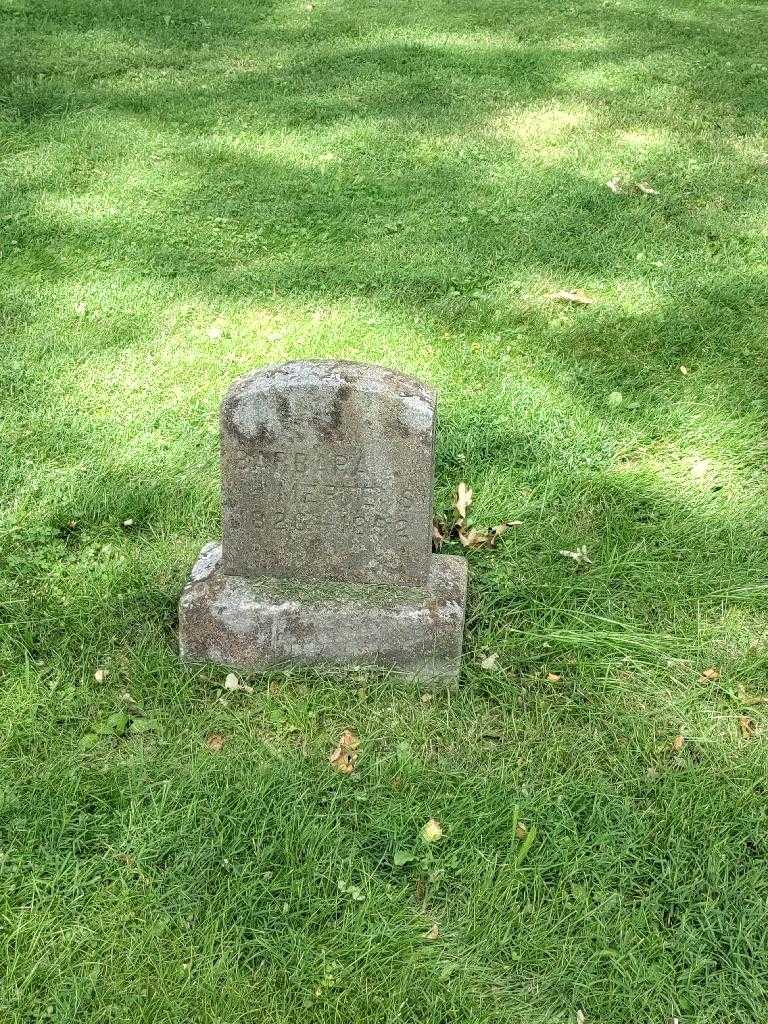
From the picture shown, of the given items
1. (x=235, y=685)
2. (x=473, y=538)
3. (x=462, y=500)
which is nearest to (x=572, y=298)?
(x=462, y=500)

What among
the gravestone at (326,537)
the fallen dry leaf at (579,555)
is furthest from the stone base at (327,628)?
the fallen dry leaf at (579,555)

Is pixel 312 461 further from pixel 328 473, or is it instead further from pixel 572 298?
pixel 572 298

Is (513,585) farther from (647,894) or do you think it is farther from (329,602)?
(647,894)

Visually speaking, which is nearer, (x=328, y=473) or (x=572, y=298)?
(x=328, y=473)

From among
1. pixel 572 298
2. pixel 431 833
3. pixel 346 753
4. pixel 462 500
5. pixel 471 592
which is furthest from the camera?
pixel 572 298

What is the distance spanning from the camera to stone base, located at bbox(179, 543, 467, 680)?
10.4ft

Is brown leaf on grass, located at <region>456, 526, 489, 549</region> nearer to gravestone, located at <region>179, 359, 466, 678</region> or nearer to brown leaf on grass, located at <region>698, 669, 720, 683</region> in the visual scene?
gravestone, located at <region>179, 359, 466, 678</region>

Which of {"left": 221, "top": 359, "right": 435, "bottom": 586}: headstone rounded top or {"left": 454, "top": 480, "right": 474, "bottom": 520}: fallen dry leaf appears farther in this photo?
{"left": 454, "top": 480, "right": 474, "bottom": 520}: fallen dry leaf

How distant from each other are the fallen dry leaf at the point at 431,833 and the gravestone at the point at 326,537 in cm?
62

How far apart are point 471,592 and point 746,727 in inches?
41.8

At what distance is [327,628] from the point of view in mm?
3193

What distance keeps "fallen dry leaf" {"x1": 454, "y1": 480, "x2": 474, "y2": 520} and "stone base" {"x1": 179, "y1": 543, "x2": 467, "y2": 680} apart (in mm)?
673

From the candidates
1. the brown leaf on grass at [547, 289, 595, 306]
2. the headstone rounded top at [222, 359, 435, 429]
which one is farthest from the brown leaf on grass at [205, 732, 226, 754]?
the brown leaf on grass at [547, 289, 595, 306]

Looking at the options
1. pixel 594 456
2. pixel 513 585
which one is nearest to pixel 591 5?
pixel 594 456
